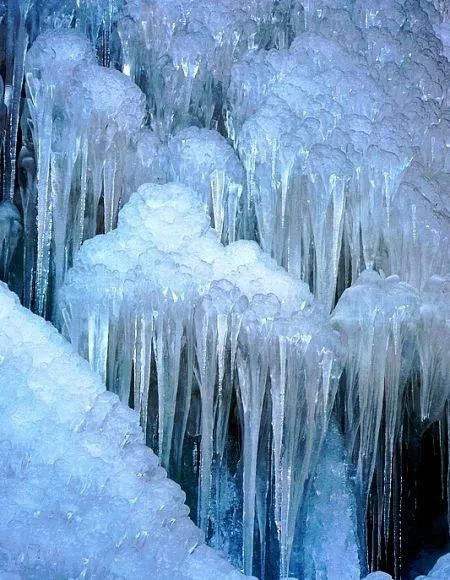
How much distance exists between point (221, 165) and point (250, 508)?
149 centimetres

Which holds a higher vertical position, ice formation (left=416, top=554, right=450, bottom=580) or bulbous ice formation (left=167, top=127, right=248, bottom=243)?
bulbous ice formation (left=167, top=127, right=248, bottom=243)

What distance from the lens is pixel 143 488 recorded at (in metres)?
3.01

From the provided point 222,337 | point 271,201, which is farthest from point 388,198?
point 222,337

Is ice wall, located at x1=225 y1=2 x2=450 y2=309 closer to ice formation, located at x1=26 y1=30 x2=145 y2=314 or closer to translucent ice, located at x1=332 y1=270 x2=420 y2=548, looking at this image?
translucent ice, located at x1=332 y1=270 x2=420 y2=548

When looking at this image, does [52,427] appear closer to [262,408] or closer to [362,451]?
[262,408]

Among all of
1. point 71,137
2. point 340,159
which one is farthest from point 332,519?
point 71,137

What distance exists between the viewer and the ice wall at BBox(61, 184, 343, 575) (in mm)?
3932

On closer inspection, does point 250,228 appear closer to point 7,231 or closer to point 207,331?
point 207,331

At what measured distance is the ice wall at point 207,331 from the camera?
3932 millimetres

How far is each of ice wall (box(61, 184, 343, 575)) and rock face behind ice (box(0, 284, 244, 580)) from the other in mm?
646

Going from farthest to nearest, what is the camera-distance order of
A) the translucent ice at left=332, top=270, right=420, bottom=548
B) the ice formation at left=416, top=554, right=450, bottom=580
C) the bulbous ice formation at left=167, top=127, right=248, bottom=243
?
the bulbous ice formation at left=167, top=127, right=248, bottom=243 < the translucent ice at left=332, top=270, right=420, bottom=548 < the ice formation at left=416, top=554, right=450, bottom=580

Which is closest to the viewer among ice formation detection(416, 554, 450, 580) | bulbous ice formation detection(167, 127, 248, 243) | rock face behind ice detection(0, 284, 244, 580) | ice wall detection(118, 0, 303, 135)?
rock face behind ice detection(0, 284, 244, 580)

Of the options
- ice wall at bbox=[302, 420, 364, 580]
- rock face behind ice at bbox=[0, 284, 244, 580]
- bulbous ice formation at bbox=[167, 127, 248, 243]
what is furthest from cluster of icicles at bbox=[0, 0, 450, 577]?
rock face behind ice at bbox=[0, 284, 244, 580]

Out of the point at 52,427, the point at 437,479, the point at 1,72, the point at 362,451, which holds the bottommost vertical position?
the point at 437,479
